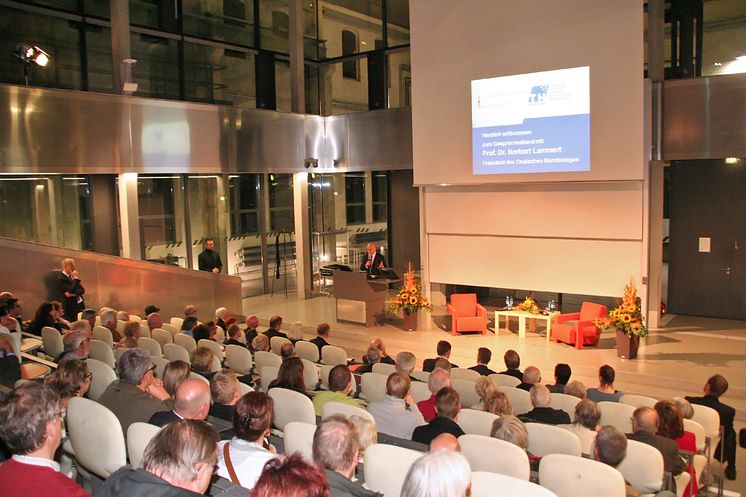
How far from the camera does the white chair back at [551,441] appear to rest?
13.9 ft

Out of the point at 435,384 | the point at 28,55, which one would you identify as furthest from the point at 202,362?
the point at 28,55

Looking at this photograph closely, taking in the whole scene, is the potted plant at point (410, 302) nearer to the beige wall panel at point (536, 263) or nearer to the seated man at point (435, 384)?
the beige wall panel at point (536, 263)

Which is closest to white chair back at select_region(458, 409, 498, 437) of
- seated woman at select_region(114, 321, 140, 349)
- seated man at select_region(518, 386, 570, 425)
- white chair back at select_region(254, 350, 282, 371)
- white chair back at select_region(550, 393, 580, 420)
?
seated man at select_region(518, 386, 570, 425)

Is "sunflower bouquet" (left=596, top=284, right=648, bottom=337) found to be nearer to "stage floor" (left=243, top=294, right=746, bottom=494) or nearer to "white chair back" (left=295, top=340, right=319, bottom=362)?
"stage floor" (left=243, top=294, right=746, bottom=494)

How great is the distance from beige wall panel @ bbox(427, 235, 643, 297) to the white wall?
19mm

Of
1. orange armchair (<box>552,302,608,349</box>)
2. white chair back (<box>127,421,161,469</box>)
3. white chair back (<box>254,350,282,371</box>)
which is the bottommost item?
orange armchair (<box>552,302,608,349</box>)

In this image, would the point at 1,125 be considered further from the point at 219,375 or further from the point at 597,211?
the point at 597,211

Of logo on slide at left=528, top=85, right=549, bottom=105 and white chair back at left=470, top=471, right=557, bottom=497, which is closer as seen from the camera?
white chair back at left=470, top=471, right=557, bottom=497

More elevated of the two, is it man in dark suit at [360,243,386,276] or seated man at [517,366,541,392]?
man in dark suit at [360,243,386,276]

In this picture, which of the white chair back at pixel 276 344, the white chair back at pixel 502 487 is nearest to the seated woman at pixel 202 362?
the white chair back at pixel 276 344

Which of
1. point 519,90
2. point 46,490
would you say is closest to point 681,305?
point 519,90

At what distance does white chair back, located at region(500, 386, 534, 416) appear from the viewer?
5.73 m

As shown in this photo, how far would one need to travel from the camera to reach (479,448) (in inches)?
150

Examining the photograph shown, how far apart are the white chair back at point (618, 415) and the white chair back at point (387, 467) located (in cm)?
255
